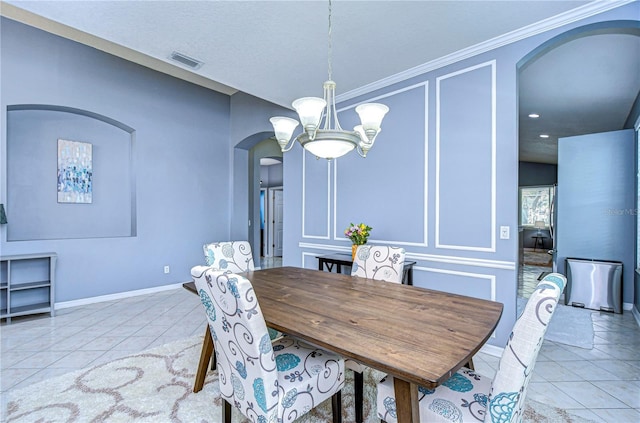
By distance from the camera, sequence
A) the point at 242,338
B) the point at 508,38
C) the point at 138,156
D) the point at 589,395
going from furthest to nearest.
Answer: the point at 138,156, the point at 508,38, the point at 589,395, the point at 242,338

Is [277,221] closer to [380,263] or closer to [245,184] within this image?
[245,184]

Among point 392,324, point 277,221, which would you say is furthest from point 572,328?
point 277,221

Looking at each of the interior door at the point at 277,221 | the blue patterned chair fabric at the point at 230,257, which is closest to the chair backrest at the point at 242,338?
the blue patterned chair fabric at the point at 230,257

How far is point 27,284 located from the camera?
11.5 ft

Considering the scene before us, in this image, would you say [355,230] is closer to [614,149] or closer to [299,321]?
[299,321]

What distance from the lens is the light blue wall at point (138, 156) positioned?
11.9 ft

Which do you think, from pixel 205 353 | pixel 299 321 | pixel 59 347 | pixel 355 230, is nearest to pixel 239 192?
pixel 355 230

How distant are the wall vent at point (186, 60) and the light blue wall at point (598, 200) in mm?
4883

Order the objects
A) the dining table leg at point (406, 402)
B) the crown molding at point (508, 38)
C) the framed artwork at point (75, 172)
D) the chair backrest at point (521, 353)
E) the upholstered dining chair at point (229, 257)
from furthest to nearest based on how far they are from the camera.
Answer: the framed artwork at point (75, 172), the upholstered dining chair at point (229, 257), the crown molding at point (508, 38), the dining table leg at point (406, 402), the chair backrest at point (521, 353)

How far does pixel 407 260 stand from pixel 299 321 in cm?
209

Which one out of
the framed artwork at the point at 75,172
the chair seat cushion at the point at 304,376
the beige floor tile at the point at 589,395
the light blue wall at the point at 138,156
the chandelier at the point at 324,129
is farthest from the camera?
the framed artwork at the point at 75,172

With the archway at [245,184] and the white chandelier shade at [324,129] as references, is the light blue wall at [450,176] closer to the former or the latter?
the white chandelier shade at [324,129]

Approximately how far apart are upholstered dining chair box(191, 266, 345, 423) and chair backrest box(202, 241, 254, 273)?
1143mm

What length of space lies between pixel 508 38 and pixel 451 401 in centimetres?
282
